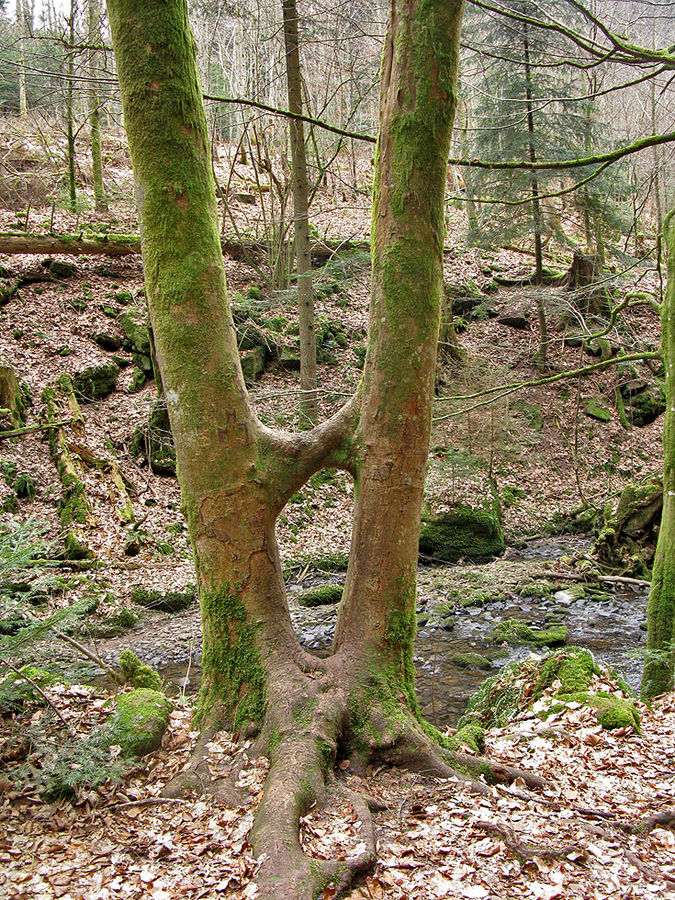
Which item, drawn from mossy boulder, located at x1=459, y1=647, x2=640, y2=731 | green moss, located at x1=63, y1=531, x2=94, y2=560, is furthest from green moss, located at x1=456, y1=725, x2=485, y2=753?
green moss, located at x1=63, y1=531, x2=94, y2=560

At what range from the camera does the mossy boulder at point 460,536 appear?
1167 cm

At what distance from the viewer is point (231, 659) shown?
314 cm

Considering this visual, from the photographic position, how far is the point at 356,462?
3.32m

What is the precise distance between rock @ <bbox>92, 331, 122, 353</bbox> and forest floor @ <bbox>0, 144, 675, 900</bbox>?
0.12 m

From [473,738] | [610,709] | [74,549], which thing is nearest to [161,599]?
[74,549]

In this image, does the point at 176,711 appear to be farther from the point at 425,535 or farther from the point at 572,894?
the point at 425,535

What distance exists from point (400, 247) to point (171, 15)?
5.39 ft

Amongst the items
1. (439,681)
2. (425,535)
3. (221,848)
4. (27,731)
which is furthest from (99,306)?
(221,848)

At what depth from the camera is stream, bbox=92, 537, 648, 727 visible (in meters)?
6.50

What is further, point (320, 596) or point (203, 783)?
point (320, 596)

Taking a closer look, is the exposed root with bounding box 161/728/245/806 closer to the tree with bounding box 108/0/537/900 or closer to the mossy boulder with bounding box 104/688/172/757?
the tree with bounding box 108/0/537/900

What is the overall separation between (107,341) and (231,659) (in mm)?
10915

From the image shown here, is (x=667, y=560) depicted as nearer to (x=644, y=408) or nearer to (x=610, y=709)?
(x=610, y=709)

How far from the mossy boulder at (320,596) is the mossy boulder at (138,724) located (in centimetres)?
561
